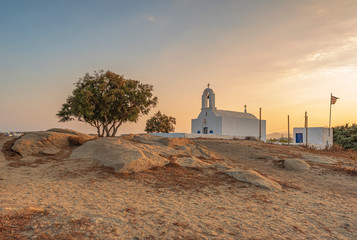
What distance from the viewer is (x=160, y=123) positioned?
2046 inches

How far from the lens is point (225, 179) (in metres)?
8.85

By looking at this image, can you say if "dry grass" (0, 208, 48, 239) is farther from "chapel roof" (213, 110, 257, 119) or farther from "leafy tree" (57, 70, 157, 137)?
"chapel roof" (213, 110, 257, 119)

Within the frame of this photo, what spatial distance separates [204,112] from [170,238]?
36935 mm

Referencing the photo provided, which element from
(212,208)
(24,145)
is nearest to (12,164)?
(24,145)

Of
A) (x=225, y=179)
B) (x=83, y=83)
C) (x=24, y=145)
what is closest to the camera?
(x=225, y=179)

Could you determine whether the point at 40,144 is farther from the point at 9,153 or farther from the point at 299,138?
the point at 299,138

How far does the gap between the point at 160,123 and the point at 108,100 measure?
28.0 metres

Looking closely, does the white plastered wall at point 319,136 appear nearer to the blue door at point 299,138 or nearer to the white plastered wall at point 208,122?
the blue door at point 299,138

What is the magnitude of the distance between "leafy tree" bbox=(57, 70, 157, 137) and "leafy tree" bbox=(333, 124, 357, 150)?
31.9 metres

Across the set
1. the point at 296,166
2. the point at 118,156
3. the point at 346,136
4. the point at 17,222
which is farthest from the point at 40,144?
the point at 346,136

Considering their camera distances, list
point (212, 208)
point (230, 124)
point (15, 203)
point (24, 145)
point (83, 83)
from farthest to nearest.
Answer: point (230, 124) < point (83, 83) < point (24, 145) < point (212, 208) < point (15, 203)

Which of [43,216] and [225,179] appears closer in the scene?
[43,216]

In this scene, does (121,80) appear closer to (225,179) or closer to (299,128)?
(225,179)

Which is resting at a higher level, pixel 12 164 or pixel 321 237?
pixel 12 164
